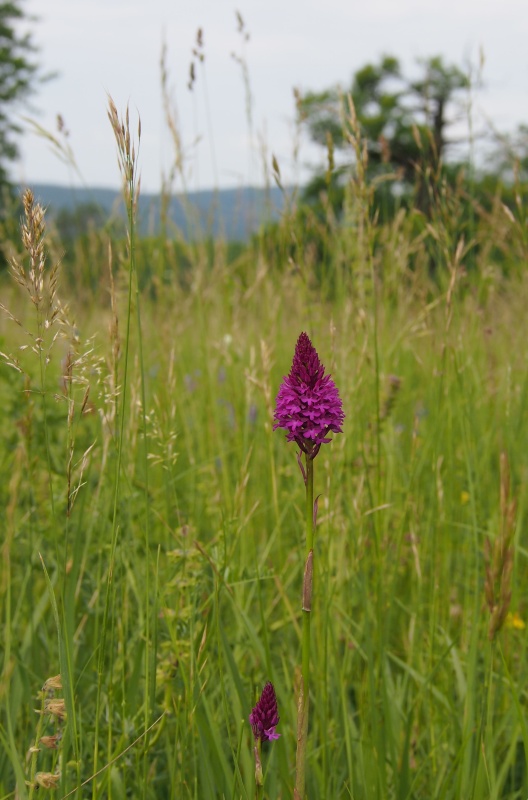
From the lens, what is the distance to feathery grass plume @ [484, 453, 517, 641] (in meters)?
0.78

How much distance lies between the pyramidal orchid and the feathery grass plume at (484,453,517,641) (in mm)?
190

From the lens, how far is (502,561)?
0.81m

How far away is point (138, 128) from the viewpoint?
103cm

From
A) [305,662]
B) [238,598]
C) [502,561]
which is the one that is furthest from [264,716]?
[238,598]

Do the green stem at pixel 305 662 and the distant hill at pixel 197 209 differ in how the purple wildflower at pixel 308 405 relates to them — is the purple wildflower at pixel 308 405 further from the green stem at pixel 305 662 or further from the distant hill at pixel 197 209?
the distant hill at pixel 197 209

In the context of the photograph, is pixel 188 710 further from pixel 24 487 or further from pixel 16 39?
pixel 16 39

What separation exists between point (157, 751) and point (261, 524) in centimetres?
106

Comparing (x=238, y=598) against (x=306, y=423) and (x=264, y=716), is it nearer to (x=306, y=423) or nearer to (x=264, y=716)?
(x=264, y=716)

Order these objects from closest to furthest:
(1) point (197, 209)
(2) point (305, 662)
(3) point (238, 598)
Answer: (2) point (305, 662) → (3) point (238, 598) → (1) point (197, 209)

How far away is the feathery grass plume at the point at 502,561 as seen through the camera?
0.78 m

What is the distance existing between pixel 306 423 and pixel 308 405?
2 centimetres

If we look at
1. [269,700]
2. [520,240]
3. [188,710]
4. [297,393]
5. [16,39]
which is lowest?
[188,710]

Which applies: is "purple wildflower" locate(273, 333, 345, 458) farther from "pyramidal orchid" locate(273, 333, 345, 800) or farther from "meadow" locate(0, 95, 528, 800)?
"meadow" locate(0, 95, 528, 800)

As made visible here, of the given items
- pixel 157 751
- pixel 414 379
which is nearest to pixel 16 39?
pixel 414 379
